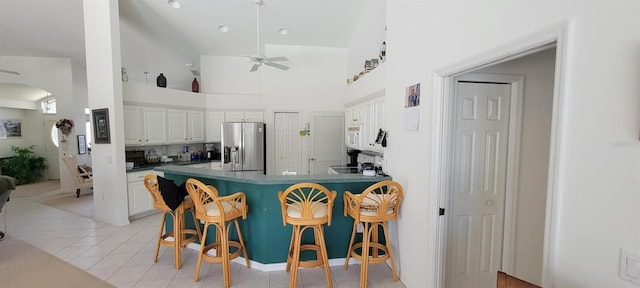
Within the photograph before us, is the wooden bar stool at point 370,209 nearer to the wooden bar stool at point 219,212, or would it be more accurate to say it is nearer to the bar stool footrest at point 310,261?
the bar stool footrest at point 310,261

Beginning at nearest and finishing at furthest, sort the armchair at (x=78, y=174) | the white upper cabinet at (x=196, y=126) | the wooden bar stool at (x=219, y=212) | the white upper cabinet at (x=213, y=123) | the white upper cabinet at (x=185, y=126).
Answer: the wooden bar stool at (x=219, y=212)
the white upper cabinet at (x=185, y=126)
the white upper cabinet at (x=196, y=126)
the armchair at (x=78, y=174)
the white upper cabinet at (x=213, y=123)

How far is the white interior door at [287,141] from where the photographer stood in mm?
5734

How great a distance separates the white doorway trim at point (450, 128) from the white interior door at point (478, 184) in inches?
9.3

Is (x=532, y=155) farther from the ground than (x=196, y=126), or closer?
closer

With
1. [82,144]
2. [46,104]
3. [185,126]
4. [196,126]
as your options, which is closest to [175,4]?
[185,126]

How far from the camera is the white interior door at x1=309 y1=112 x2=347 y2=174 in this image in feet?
18.8

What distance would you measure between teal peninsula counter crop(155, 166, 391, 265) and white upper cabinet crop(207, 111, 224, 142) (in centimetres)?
315

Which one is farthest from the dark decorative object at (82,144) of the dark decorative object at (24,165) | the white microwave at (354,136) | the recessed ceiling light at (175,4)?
the white microwave at (354,136)

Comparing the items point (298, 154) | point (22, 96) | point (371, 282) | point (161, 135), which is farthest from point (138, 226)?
point (22, 96)

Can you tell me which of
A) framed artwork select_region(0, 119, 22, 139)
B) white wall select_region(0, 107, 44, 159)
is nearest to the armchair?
white wall select_region(0, 107, 44, 159)

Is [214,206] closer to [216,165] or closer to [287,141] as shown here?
[287,141]

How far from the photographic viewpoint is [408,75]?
7.74ft

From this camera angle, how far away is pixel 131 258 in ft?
9.86

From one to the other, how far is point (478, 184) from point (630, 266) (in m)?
1.36
